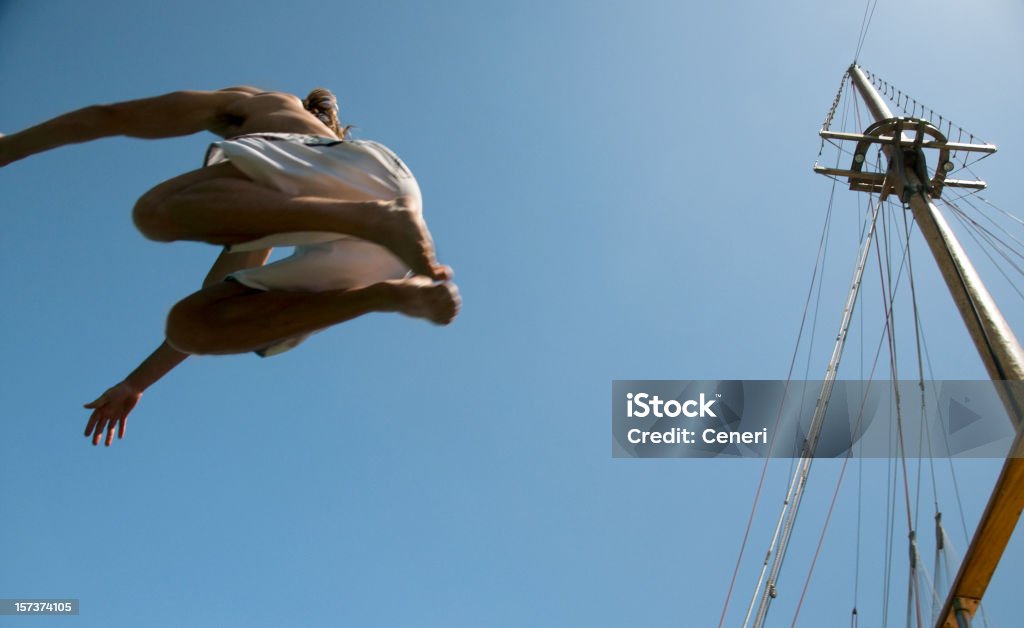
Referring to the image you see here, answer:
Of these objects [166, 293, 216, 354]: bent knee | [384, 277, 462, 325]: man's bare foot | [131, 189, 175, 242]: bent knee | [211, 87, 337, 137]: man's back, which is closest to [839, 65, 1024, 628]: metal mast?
[384, 277, 462, 325]: man's bare foot

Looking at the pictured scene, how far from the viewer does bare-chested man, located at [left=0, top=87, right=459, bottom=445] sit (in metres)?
1.66

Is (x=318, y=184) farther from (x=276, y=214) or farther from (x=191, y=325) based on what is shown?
(x=191, y=325)

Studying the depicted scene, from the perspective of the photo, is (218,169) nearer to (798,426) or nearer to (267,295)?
(267,295)

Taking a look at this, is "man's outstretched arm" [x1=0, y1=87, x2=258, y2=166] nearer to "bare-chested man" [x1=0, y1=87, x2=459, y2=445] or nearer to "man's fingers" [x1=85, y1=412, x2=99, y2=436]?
"bare-chested man" [x1=0, y1=87, x2=459, y2=445]

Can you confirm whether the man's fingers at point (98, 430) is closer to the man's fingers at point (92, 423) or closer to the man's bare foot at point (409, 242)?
the man's fingers at point (92, 423)

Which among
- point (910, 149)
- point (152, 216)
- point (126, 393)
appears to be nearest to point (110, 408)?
point (126, 393)

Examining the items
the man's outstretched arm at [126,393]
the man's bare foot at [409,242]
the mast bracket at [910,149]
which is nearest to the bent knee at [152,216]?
the man's bare foot at [409,242]

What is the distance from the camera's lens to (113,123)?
2.01 m

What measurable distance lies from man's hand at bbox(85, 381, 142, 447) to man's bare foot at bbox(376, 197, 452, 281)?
65.3 inches

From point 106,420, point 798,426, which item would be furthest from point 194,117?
point 798,426

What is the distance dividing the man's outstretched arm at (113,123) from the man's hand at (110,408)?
993mm

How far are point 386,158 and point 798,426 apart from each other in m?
8.71

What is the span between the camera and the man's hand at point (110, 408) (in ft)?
8.68

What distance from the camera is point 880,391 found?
374 inches
